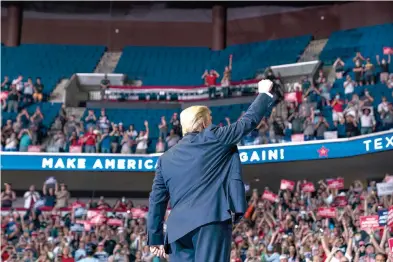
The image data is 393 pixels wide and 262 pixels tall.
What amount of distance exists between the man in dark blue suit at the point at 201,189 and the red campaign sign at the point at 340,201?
11757 millimetres

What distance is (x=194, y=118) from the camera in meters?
3.64

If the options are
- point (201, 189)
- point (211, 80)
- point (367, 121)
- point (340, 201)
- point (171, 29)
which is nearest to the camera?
point (201, 189)

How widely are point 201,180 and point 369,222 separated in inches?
372

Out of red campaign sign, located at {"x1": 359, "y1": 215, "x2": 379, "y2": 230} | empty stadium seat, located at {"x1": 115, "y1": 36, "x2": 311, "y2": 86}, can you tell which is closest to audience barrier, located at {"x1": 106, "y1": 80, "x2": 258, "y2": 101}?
empty stadium seat, located at {"x1": 115, "y1": 36, "x2": 311, "y2": 86}

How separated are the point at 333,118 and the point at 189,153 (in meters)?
14.4

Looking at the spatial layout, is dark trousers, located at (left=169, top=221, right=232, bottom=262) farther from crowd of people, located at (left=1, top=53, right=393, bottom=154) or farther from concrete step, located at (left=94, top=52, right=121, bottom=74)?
concrete step, located at (left=94, top=52, right=121, bottom=74)

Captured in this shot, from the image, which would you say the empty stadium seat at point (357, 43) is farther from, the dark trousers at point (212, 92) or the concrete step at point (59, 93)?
the concrete step at point (59, 93)

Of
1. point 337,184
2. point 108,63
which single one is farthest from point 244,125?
point 108,63

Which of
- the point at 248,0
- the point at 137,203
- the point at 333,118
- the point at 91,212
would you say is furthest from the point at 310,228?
the point at 248,0

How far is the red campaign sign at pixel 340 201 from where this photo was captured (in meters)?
14.9

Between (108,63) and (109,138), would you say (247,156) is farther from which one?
(108,63)

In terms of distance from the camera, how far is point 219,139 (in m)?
3.53

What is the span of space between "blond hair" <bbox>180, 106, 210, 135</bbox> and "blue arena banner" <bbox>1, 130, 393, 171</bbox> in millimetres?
12515

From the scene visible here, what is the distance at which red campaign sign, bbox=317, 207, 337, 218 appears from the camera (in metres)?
14.2
